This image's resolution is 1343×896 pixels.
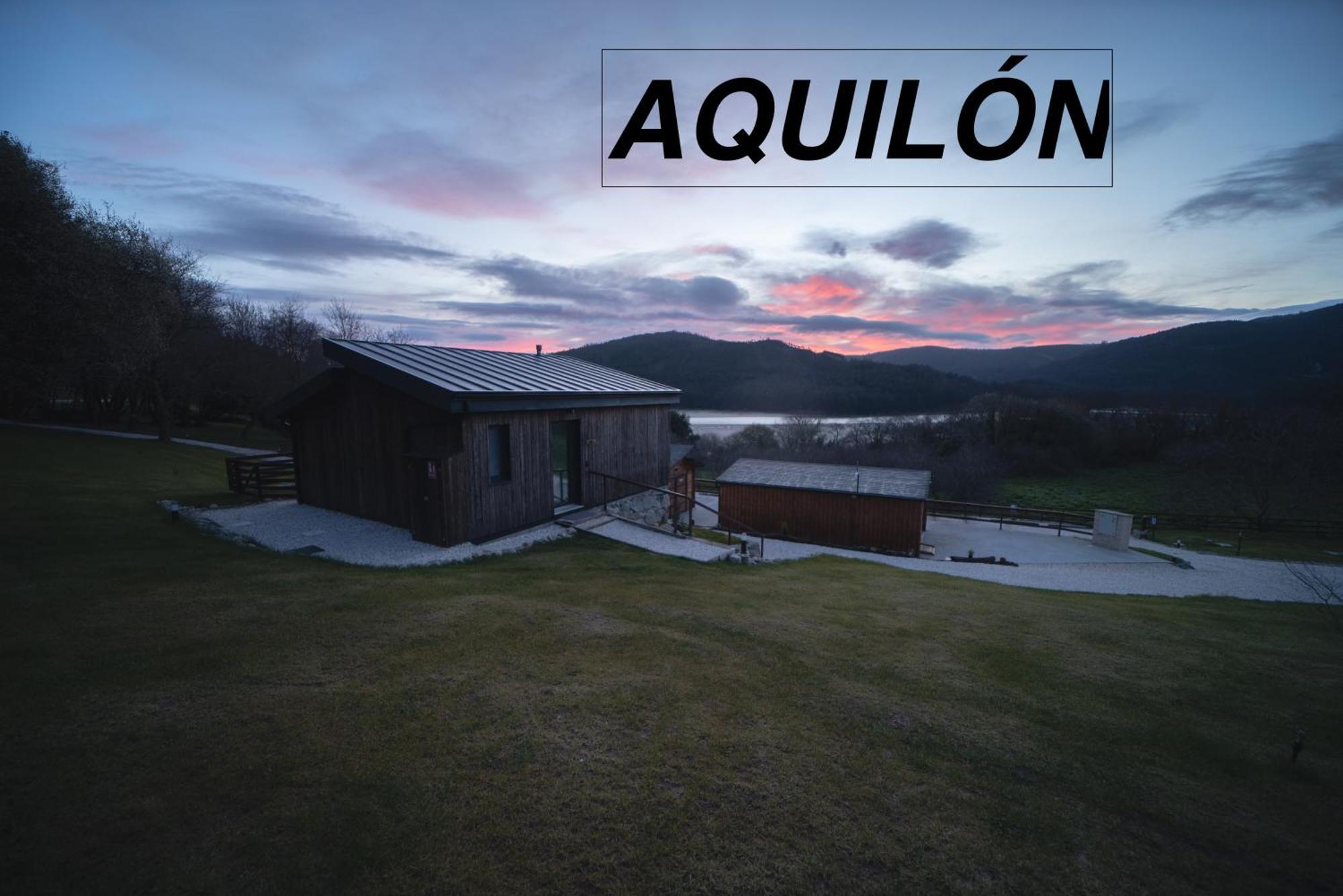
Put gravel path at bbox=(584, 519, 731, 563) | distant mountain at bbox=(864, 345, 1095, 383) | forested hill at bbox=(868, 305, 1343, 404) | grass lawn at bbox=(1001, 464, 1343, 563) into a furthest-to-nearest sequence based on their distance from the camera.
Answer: distant mountain at bbox=(864, 345, 1095, 383) → forested hill at bbox=(868, 305, 1343, 404) → grass lawn at bbox=(1001, 464, 1343, 563) → gravel path at bbox=(584, 519, 731, 563)

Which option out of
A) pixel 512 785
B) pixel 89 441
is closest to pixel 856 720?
pixel 512 785

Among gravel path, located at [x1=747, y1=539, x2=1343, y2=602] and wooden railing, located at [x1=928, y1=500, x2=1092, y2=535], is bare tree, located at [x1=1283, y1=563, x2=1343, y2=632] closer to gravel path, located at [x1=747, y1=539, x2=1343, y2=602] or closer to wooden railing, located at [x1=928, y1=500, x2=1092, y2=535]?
gravel path, located at [x1=747, y1=539, x2=1343, y2=602]

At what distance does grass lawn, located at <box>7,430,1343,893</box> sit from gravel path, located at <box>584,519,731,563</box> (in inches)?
144

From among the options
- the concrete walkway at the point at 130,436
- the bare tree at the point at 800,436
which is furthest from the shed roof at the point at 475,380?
the bare tree at the point at 800,436

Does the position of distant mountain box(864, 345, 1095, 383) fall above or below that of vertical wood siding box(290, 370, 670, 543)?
above

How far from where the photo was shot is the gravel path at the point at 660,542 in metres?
11.6

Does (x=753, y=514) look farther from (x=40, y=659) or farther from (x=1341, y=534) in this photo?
(x=1341, y=534)

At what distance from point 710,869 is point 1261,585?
2118 centimetres

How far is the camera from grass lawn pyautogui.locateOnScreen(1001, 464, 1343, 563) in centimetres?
2261

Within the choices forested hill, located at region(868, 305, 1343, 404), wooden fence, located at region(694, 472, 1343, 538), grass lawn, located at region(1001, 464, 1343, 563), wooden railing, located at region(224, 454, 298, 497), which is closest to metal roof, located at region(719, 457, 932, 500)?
wooden fence, located at region(694, 472, 1343, 538)

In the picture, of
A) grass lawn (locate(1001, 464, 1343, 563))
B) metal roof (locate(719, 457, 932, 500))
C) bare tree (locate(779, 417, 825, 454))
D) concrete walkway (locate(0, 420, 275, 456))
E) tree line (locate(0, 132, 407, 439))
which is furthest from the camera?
bare tree (locate(779, 417, 825, 454))

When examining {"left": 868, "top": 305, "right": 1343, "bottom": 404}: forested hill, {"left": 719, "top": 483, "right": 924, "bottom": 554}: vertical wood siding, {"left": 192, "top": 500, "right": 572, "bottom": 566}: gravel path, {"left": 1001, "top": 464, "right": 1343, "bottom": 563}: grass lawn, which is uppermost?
{"left": 868, "top": 305, "right": 1343, "bottom": 404}: forested hill

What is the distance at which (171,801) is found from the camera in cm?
330

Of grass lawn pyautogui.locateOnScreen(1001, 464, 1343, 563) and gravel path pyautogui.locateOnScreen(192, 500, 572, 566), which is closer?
gravel path pyautogui.locateOnScreen(192, 500, 572, 566)
